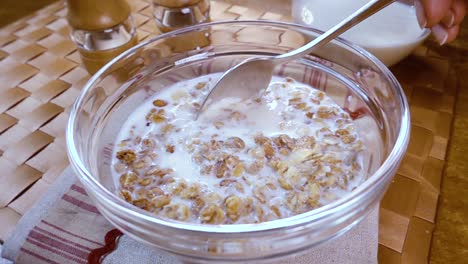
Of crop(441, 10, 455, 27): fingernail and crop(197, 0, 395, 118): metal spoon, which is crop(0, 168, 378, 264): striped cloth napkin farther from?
crop(441, 10, 455, 27): fingernail

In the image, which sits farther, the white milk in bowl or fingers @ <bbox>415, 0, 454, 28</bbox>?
the white milk in bowl

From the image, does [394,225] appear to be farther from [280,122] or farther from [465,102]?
Answer: [465,102]

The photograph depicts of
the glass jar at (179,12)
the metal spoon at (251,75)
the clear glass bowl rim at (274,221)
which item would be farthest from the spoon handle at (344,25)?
the glass jar at (179,12)

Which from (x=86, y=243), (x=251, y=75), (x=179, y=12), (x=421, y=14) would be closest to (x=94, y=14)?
(x=179, y=12)

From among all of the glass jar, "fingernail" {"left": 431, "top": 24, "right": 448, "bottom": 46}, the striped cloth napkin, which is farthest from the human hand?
the glass jar

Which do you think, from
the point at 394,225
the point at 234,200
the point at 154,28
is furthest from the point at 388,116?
the point at 154,28

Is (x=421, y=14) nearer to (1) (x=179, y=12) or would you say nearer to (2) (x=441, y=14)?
(2) (x=441, y=14)
